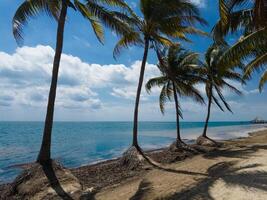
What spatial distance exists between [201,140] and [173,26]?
11.6m

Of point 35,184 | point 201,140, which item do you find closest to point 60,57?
point 35,184

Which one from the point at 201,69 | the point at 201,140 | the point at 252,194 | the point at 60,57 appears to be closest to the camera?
the point at 252,194

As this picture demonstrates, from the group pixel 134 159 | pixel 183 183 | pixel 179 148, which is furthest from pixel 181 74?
pixel 183 183

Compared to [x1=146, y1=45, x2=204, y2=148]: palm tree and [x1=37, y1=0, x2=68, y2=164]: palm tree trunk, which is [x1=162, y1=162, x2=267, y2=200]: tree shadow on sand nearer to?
[x1=37, y1=0, x2=68, y2=164]: palm tree trunk

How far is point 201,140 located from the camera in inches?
917

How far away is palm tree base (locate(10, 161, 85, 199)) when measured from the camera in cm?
845

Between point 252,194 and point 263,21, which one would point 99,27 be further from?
point 252,194

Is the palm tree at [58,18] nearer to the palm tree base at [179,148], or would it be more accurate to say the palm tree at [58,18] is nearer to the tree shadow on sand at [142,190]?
the tree shadow on sand at [142,190]

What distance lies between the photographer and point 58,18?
1102 centimetres

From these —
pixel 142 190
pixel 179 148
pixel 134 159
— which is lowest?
pixel 142 190

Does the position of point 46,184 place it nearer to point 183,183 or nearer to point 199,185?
point 183,183

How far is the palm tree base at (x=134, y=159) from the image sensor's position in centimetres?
1305

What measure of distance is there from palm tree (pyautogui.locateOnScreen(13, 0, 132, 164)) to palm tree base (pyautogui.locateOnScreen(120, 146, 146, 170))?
454 cm

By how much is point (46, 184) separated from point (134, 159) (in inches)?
211
